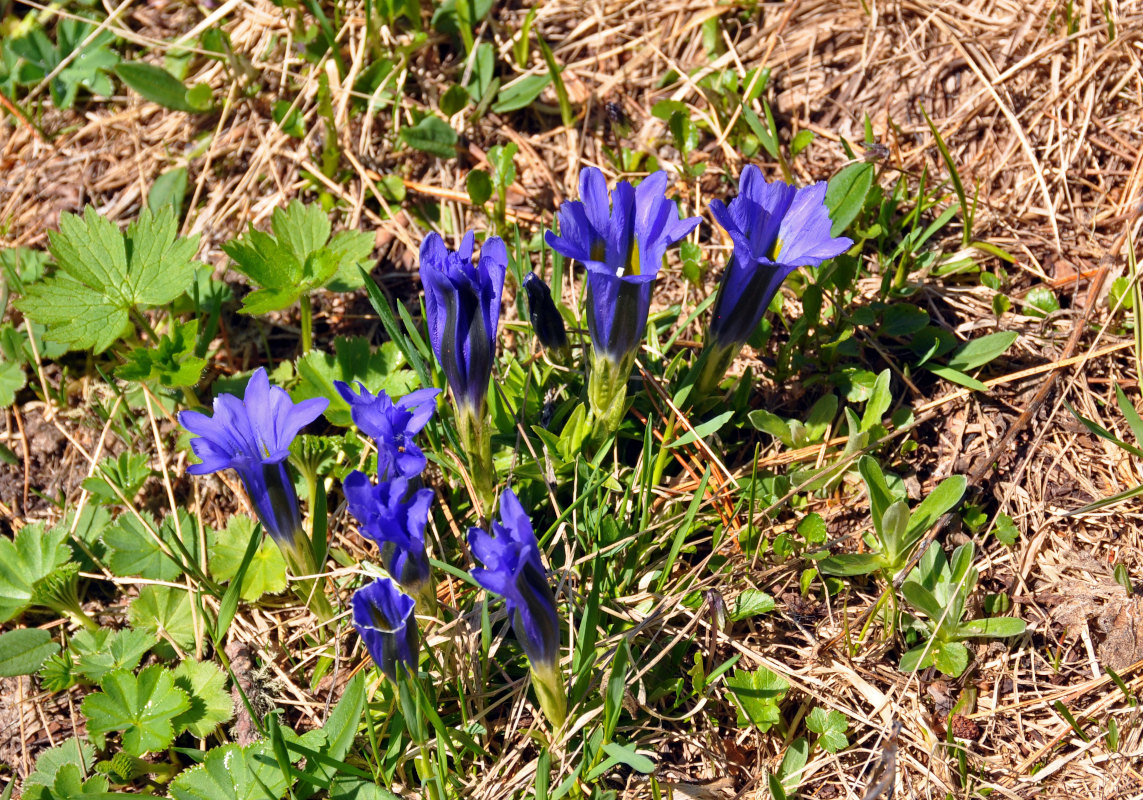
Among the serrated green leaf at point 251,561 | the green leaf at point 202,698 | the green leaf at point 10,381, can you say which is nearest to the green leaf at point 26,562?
the serrated green leaf at point 251,561

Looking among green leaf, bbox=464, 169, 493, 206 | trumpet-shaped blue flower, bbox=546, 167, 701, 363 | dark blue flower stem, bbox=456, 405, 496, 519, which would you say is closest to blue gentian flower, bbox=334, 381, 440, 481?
dark blue flower stem, bbox=456, 405, 496, 519

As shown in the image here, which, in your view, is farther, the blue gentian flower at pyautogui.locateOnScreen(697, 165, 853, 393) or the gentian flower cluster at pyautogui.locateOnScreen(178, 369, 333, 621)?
the blue gentian flower at pyautogui.locateOnScreen(697, 165, 853, 393)

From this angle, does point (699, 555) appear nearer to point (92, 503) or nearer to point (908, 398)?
point (908, 398)

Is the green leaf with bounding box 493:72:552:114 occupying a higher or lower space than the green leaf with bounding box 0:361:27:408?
higher

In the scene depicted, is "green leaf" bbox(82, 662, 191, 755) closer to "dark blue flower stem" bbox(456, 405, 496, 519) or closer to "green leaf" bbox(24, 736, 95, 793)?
"green leaf" bbox(24, 736, 95, 793)

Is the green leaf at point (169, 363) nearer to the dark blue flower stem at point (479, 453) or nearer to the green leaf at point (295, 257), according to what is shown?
the green leaf at point (295, 257)

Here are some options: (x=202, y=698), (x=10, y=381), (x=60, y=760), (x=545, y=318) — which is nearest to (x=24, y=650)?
(x=60, y=760)

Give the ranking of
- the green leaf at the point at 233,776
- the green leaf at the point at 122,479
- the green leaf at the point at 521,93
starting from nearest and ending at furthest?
the green leaf at the point at 233,776
the green leaf at the point at 122,479
the green leaf at the point at 521,93
